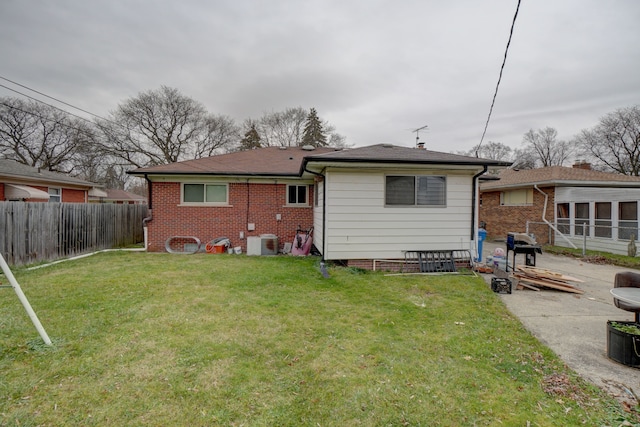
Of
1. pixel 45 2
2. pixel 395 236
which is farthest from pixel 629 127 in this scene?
pixel 45 2

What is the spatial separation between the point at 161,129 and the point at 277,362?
28.3 meters

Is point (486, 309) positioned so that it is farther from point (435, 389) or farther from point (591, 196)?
point (591, 196)

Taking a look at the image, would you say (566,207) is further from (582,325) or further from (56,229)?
(56,229)

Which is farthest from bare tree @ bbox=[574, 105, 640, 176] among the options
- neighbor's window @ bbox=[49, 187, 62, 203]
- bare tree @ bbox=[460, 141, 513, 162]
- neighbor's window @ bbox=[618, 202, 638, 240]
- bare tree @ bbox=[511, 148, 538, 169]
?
neighbor's window @ bbox=[49, 187, 62, 203]

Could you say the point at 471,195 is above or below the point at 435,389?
above

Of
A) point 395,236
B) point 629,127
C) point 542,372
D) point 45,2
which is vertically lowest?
point 542,372

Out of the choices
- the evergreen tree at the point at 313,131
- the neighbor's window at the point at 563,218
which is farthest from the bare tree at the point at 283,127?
the neighbor's window at the point at 563,218

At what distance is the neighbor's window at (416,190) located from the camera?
7371 millimetres

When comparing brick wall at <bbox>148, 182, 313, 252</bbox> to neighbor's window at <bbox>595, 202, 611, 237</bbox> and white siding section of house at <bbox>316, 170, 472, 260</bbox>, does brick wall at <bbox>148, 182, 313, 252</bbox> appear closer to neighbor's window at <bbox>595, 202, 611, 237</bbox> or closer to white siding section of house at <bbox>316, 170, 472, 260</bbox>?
white siding section of house at <bbox>316, 170, 472, 260</bbox>

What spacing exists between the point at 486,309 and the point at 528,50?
18.2 ft

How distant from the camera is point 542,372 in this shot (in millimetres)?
2936

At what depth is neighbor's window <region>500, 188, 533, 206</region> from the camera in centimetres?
1430

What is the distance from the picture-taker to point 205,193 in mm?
10328

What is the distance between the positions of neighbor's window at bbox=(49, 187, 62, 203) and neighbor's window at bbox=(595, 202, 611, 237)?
2487 cm
